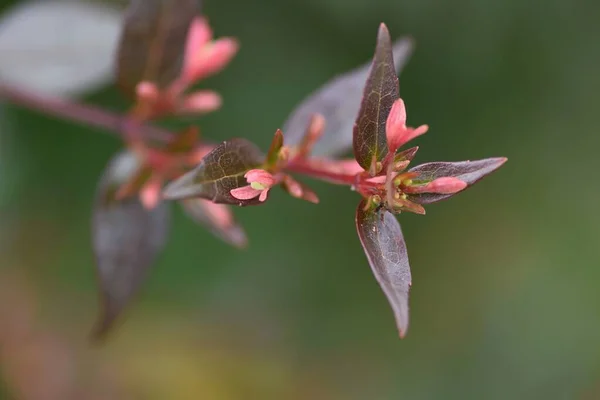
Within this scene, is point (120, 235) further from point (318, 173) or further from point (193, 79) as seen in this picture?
point (318, 173)

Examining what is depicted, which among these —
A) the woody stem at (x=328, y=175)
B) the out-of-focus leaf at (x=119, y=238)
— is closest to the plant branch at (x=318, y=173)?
the woody stem at (x=328, y=175)

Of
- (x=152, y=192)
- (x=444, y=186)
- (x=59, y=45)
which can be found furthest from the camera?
(x=59, y=45)

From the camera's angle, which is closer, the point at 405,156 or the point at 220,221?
the point at 405,156

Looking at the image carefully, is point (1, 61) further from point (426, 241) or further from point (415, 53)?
point (426, 241)

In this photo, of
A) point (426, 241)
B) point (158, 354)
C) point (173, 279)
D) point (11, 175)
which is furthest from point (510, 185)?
point (11, 175)

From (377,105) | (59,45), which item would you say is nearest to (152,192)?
(377,105)
